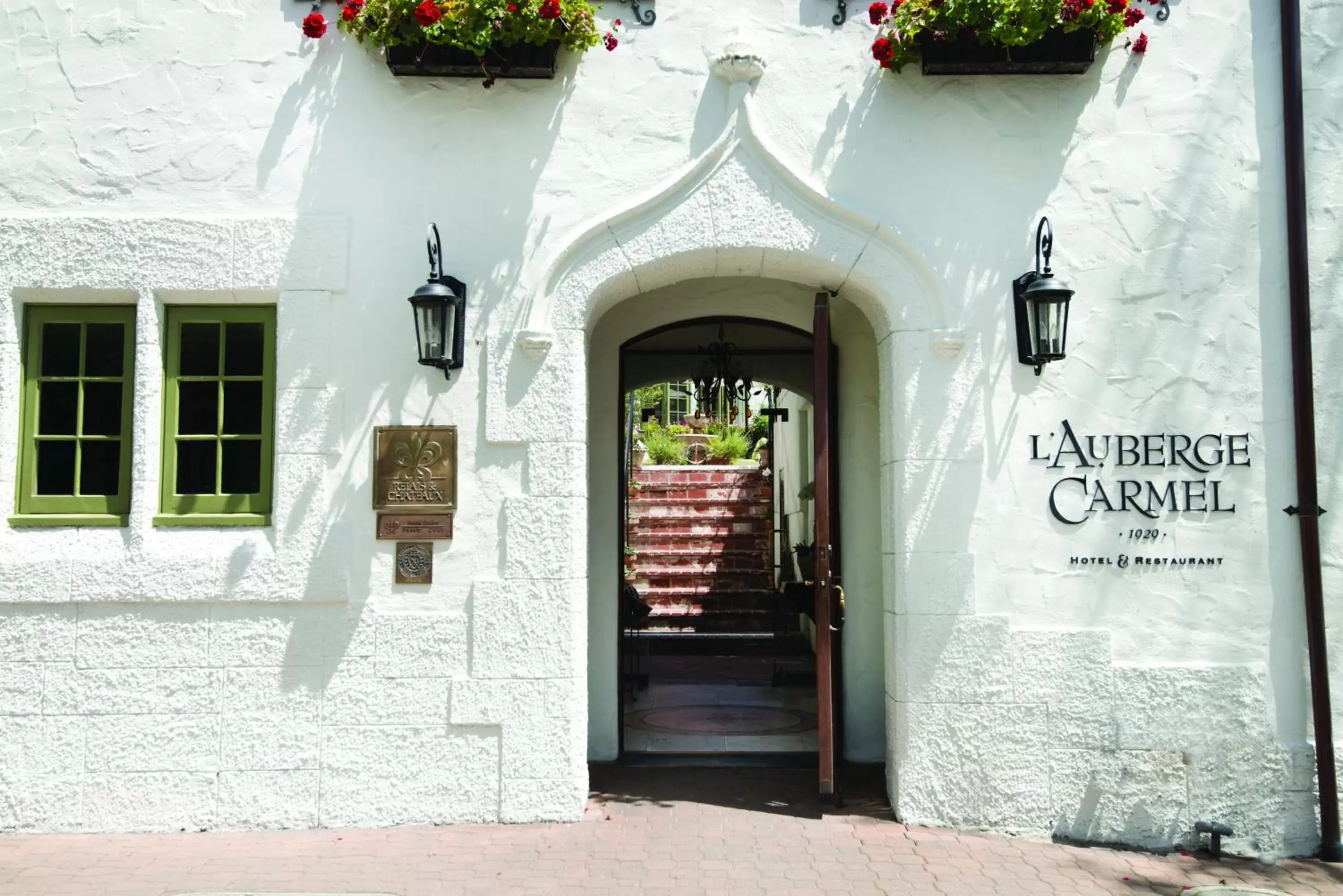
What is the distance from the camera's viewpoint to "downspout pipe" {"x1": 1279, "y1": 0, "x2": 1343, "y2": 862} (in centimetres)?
459

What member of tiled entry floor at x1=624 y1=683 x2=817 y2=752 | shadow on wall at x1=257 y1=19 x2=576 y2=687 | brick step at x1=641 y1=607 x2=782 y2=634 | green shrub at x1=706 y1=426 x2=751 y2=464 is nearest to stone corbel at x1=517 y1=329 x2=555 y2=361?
shadow on wall at x1=257 y1=19 x2=576 y2=687

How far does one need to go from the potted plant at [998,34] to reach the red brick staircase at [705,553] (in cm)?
635

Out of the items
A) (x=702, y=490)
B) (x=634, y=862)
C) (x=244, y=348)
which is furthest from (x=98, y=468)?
(x=702, y=490)

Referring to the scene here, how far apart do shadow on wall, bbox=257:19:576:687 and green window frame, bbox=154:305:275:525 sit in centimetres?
27

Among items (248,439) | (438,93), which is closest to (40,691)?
(248,439)

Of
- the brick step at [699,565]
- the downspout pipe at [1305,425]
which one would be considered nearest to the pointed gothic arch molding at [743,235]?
the downspout pipe at [1305,425]

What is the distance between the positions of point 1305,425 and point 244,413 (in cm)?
514

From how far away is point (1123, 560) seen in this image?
4750mm

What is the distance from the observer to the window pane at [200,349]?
16.3 feet

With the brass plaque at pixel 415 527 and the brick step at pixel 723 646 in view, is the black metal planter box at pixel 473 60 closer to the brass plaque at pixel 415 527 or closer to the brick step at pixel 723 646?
the brass plaque at pixel 415 527

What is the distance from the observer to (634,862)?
4297mm

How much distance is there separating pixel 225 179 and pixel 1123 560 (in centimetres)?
475

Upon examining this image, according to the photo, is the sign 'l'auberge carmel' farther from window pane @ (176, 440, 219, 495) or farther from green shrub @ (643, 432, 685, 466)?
green shrub @ (643, 432, 685, 466)

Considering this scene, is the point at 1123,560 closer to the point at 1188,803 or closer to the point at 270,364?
the point at 1188,803
